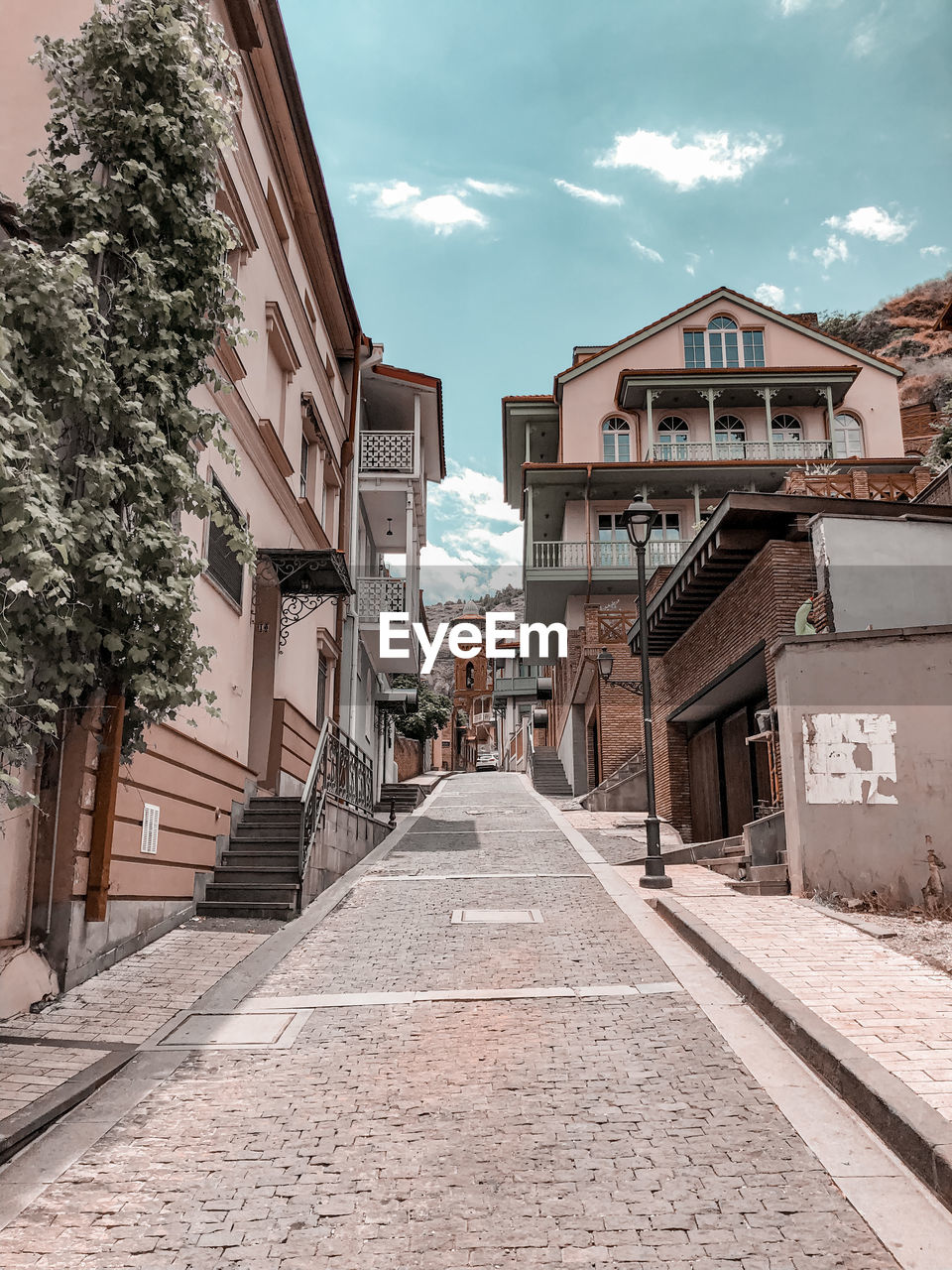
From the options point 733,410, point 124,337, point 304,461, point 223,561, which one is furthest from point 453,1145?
point 733,410

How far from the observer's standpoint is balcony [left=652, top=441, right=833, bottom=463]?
32.4 metres

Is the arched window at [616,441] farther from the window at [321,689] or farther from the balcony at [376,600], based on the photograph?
the window at [321,689]

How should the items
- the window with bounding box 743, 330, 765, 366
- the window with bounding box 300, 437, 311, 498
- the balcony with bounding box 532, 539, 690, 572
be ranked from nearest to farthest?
the window with bounding box 300, 437, 311, 498 < the balcony with bounding box 532, 539, 690, 572 < the window with bounding box 743, 330, 765, 366

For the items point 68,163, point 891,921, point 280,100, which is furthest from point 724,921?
point 280,100

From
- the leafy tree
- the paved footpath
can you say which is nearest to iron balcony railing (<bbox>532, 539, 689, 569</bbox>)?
the leafy tree

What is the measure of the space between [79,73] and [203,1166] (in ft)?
24.2

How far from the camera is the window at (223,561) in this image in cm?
1092

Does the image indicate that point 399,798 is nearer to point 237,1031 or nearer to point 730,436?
point 730,436

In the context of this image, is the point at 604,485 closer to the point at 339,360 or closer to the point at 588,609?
the point at 588,609

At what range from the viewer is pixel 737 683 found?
46.5 feet

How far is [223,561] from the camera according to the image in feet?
37.6

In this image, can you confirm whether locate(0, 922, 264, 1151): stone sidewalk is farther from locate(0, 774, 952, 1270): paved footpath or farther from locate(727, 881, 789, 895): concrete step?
locate(727, 881, 789, 895): concrete step

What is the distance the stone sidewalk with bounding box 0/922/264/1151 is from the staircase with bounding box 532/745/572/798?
24.5m

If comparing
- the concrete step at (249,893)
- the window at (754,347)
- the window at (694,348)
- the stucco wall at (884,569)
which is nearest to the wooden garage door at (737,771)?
the stucco wall at (884,569)
